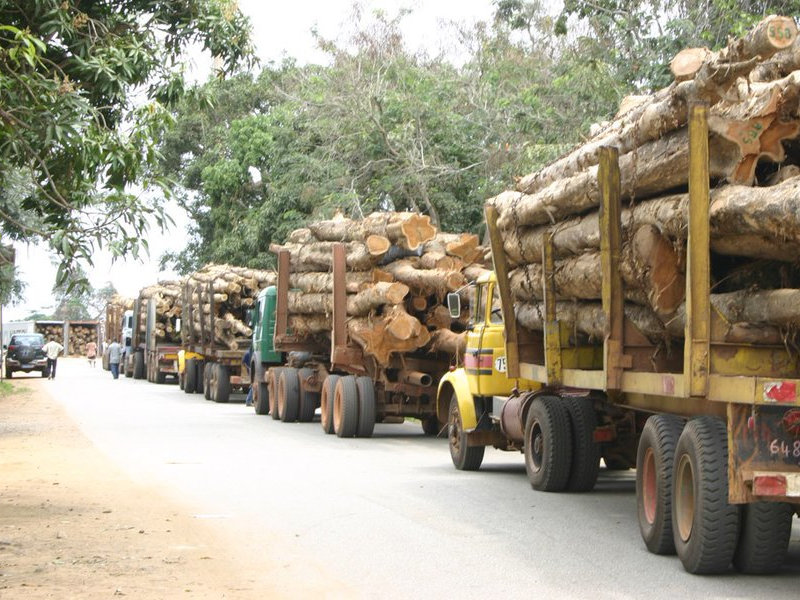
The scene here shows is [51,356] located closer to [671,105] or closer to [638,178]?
[638,178]

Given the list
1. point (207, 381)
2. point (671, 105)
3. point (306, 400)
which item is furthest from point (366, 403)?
point (207, 381)

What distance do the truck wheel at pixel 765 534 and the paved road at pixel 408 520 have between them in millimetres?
130

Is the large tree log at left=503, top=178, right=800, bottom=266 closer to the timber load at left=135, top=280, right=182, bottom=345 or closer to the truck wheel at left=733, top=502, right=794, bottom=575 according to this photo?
the truck wheel at left=733, top=502, right=794, bottom=575

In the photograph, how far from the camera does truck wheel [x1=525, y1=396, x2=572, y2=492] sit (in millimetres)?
13008

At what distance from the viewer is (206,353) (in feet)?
116

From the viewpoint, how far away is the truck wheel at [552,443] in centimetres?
1301

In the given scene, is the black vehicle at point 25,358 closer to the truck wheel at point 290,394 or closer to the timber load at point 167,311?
the timber load at point 167,311

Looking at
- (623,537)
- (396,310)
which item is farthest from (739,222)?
(396,310)

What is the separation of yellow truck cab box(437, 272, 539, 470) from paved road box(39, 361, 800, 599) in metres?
0.38

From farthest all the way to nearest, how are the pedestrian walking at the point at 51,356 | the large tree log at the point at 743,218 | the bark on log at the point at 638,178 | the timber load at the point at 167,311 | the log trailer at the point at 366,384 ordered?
the pedestrian walking at the point at 51,356 → the timber load at the point at 167,311 → the log trailer at the point at 366,384 → the bark on log at the point at 638,178 → the large tree log at the point at 743,218

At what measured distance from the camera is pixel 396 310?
20.2m

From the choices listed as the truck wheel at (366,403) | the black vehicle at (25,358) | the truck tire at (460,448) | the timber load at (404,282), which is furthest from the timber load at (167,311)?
the truck tire at (460,448)

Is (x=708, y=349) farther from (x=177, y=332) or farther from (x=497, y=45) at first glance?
(x=177, y=332)

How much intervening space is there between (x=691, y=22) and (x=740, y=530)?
52.1 ft
